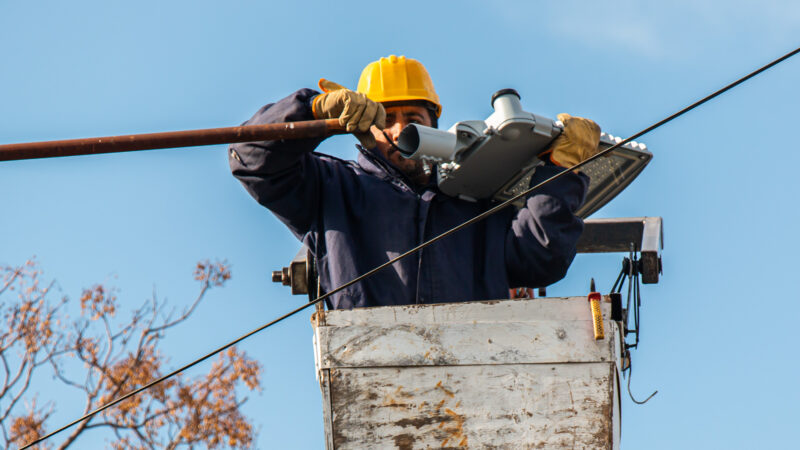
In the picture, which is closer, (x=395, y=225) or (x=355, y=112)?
(x=355, y=112)

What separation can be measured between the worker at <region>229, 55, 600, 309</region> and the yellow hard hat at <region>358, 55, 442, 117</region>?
0.42m

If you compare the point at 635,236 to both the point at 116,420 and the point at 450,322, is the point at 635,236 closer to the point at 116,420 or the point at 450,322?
the point at 450,322

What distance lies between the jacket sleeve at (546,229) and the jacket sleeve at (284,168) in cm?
80

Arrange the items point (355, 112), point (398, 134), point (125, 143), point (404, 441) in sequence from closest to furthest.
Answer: point (404, 441)
point (125, 143)
point (355, 112)
point (398, 134)

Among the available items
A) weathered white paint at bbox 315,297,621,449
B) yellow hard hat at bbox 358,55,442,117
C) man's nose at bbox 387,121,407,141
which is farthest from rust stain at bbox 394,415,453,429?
yellow hard hat at bbox 358,55,442,117

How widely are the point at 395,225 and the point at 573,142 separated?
0.73 m

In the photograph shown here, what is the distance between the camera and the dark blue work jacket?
169 inches

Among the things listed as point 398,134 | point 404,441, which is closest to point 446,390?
point 404,441

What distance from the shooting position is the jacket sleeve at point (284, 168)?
419 centimetres

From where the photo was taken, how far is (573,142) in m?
4.28

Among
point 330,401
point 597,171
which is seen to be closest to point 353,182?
point 597,171

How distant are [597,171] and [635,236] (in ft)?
2.56

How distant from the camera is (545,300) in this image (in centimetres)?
356

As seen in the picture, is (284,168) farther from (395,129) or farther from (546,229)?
(546,229)
